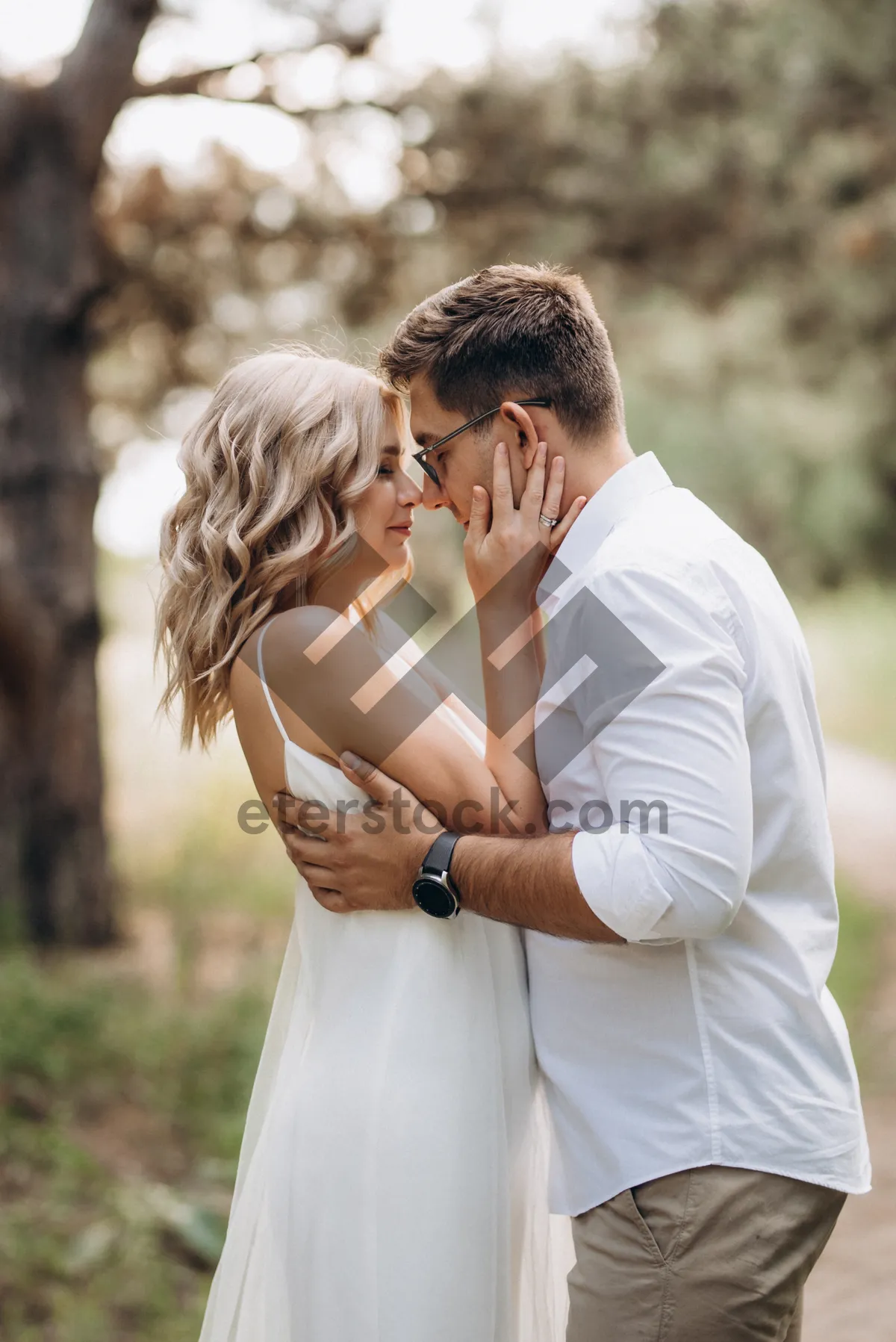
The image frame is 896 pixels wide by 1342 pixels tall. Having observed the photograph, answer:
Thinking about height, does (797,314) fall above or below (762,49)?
below

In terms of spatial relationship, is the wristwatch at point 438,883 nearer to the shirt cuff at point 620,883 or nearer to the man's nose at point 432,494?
the shirt cuff at point 620,883

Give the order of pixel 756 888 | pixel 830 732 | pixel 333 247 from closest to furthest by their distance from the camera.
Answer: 1. pixel 756 888
2. pixel 333 247
3. pixel 830 732

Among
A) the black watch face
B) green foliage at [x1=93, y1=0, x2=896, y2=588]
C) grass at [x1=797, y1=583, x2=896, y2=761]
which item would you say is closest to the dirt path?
the black watch face

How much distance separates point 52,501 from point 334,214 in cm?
196

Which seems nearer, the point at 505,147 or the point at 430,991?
the point at 430,991

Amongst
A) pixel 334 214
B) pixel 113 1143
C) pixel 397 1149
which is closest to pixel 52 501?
pixel 334 214

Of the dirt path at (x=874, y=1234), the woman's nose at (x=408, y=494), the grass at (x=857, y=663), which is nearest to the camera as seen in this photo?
the woman's nose at (x=408, y=494)

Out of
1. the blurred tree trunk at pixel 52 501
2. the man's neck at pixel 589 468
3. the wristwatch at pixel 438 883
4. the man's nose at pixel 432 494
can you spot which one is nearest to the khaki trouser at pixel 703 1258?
the wristwatch at pixel 438 883

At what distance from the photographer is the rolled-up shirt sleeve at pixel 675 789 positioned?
5.33 ft

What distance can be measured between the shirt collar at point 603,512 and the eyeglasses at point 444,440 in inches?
7.6

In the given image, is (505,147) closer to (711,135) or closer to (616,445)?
(711,135)

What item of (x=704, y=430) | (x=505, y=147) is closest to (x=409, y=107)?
(x=505, y=147)

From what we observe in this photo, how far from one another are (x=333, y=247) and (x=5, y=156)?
157cm

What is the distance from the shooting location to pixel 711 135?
5.68m
